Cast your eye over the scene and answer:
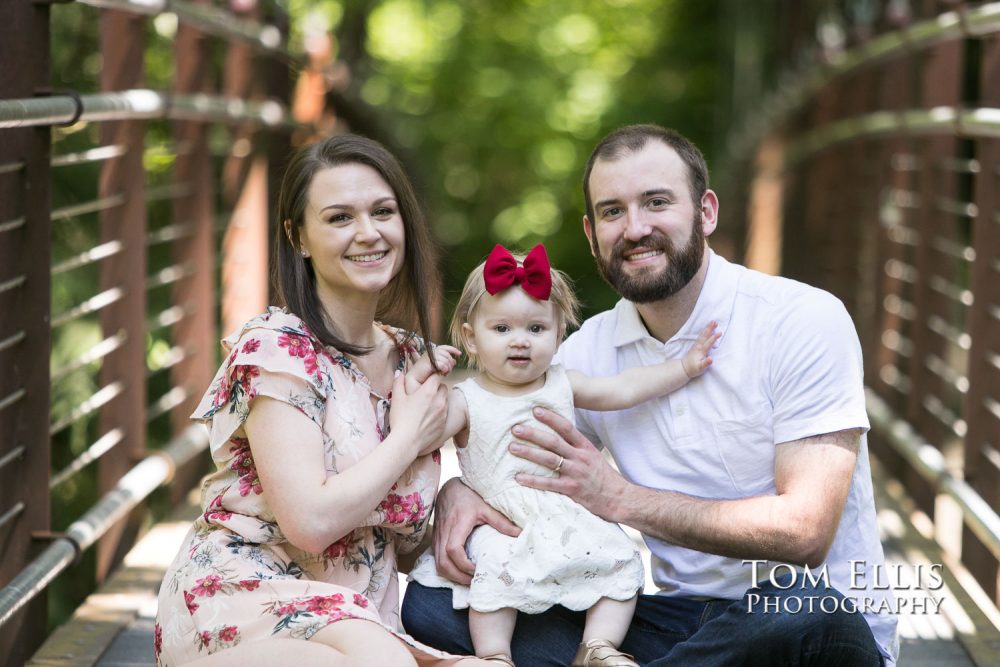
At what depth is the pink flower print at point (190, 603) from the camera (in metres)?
2.34

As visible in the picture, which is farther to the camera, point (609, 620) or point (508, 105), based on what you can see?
point (508, 105)

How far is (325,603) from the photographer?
231 cm

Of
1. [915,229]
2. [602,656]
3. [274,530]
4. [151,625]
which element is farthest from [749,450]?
[915,229]

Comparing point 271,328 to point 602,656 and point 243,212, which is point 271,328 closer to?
point 602,656

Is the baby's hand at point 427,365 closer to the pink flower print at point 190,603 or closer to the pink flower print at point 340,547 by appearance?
the pink flower print at point 340,547

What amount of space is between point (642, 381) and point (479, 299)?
14.9 inches

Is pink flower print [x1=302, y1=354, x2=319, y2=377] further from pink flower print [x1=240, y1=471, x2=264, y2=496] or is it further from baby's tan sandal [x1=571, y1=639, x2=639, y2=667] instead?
baby's tan sandal [x1=571, y1=639, x2=639, y2=667]

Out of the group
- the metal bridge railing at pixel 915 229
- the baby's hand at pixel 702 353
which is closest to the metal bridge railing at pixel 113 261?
the baby's hand at pixel 702 353

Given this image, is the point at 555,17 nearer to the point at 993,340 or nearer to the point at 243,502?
the point at 993,340

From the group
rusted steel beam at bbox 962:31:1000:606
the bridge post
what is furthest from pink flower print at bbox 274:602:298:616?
the bridge post

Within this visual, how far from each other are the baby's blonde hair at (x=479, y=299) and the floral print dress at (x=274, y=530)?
25cm

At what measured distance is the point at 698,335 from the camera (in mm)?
2777

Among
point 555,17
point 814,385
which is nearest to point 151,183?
point 814,385

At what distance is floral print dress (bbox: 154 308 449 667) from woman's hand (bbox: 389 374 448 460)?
65 mm
